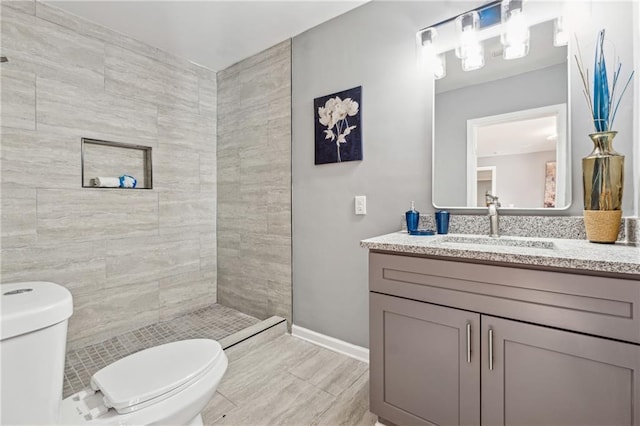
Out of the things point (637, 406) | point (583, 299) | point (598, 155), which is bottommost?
point (637, 406)

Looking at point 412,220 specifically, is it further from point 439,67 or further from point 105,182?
point 105,182

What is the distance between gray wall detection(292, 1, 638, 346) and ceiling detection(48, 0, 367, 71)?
5.8 inches

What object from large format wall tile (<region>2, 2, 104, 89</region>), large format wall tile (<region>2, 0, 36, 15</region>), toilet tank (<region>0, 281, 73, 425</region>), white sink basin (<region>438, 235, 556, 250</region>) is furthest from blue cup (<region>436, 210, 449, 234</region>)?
large format wall tile (<region>2, 0, 36, 15</region>)

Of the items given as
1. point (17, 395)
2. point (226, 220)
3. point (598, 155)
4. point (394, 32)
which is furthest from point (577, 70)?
point (226, 220)

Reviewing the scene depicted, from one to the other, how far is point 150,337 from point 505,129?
8.85 feet

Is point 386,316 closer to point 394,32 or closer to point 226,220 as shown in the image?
point 394,32

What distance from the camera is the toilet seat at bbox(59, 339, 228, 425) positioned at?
1.02 metres

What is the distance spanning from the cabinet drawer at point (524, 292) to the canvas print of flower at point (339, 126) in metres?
0.91

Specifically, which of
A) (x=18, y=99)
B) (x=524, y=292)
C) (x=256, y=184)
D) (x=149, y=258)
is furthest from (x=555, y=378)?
(x=18, y=99)

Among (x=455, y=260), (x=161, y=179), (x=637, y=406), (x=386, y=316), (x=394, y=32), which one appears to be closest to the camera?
(x=637, y=406)

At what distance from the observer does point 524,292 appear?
1.03m

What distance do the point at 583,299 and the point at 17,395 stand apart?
175 cm

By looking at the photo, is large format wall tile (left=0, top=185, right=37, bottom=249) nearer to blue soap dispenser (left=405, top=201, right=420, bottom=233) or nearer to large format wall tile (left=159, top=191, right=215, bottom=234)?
large format wall tile (left=159, top=191, right=215, bottom=234)

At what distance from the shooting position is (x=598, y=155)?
122 centimetres
